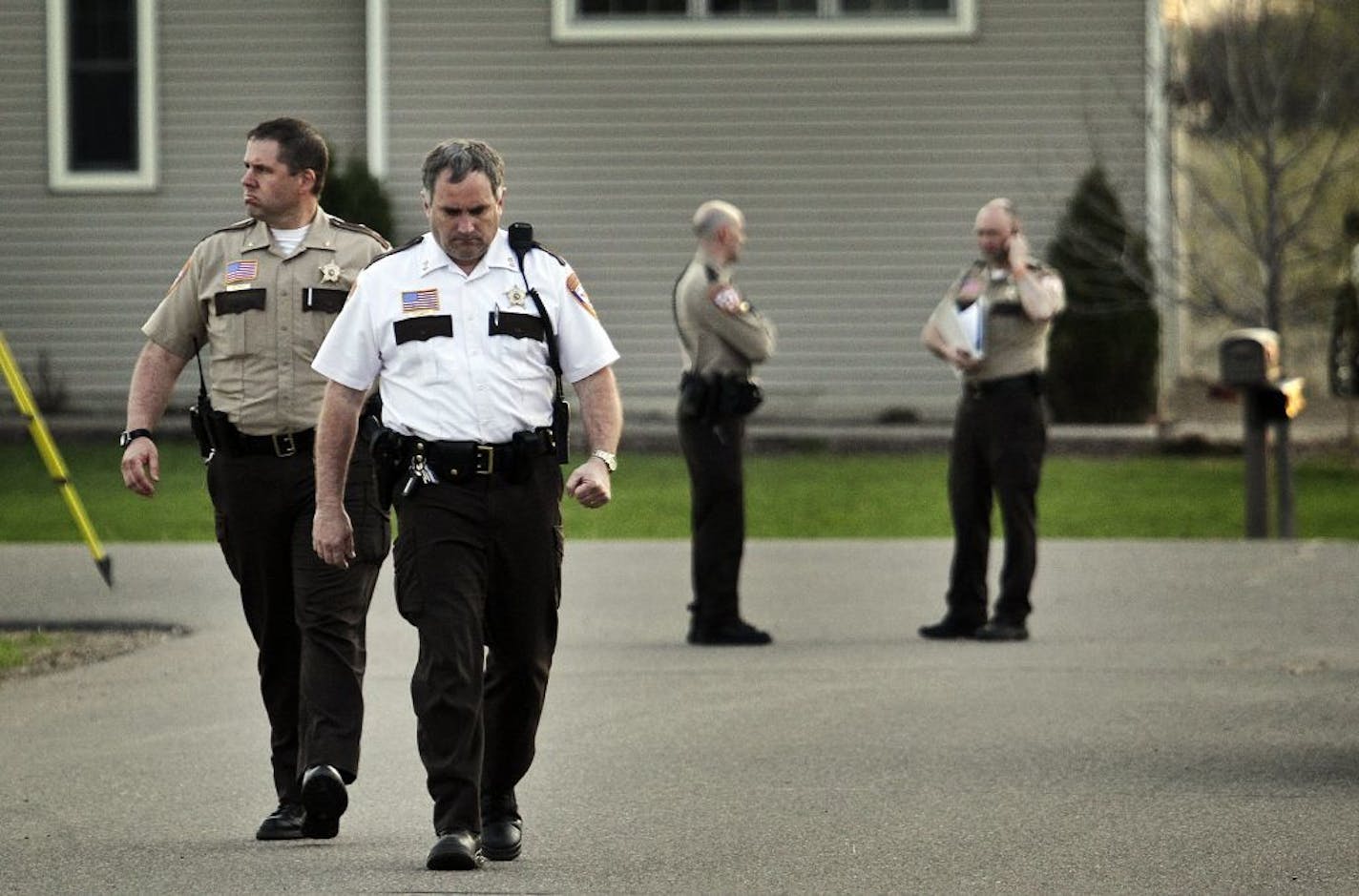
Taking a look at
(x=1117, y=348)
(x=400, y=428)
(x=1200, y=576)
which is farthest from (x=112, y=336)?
(x=400, y=428)

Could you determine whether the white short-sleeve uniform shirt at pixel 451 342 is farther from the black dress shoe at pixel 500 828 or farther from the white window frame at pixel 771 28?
the white window frame at pixel 771 28

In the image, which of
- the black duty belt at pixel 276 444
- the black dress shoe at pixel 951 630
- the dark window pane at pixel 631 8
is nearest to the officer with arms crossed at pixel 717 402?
the black dress shoe at pixel 951 630

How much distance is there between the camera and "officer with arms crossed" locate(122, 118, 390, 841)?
22.4ft

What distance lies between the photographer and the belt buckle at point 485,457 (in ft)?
20.7

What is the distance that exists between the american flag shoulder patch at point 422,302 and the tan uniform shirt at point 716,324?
4.93m

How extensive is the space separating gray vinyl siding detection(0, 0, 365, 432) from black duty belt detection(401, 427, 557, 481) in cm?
1877

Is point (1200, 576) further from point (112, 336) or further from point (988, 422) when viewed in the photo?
point (112, 336)

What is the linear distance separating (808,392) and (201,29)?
6.87 m

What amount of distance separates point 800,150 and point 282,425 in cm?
1759

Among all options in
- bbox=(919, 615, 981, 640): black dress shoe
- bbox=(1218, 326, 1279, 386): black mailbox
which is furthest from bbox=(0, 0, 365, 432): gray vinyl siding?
bbox=(919, 615, 981, 640): black dress shoe

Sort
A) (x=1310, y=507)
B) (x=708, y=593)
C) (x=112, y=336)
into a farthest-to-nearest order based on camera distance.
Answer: (x=112, y=336) < (x=1310, y=507) < (x=708, y=593)

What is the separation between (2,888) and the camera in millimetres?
6160

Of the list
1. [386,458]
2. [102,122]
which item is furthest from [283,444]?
[102,122]

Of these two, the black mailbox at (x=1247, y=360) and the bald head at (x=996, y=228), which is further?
the black mailbox at (x=1247, y=360)
